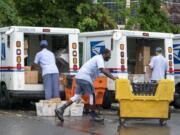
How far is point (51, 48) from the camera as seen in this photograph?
17.7m

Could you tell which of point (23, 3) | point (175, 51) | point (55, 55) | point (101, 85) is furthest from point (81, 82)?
point (23, 3)

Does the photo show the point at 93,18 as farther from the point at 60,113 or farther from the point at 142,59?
the point at 60,113

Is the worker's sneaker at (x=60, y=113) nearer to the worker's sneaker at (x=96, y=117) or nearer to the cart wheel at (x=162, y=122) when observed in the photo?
the worker's sneaker at (x=96, y=117)

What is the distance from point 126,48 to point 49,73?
2.41 meters

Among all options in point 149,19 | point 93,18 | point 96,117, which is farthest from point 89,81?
point 149,19

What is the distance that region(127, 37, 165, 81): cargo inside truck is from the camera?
58.7ft

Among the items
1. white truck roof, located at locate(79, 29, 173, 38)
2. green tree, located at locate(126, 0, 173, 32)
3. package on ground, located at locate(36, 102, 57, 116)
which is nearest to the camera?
package on ground, located at locate(36, 102, 57, 116)

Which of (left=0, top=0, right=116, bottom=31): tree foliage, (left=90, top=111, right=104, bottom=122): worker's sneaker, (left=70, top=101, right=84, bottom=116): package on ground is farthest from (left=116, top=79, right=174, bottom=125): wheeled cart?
(left=0, top=0, right=116, bottom=31): tree foliage

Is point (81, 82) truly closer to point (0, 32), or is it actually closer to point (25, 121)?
point (25, 121)

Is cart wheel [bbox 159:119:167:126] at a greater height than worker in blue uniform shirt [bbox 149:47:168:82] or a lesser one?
lesser

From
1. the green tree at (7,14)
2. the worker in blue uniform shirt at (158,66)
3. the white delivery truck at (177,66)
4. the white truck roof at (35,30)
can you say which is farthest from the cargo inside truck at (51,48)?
the white delivery truck at (177,66)

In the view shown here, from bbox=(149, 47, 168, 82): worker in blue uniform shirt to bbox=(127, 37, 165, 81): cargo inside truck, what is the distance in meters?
0.84

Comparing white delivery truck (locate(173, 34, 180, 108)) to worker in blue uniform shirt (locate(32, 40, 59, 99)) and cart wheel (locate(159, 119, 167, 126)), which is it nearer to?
worker in blue uniform shirt (locate(32, 40, 59, 99))

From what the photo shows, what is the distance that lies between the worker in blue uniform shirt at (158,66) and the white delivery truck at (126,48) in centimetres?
62
